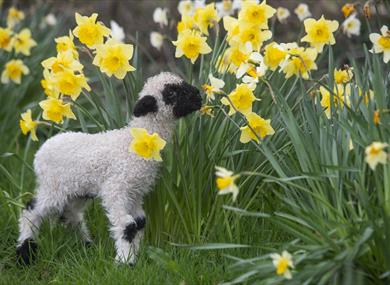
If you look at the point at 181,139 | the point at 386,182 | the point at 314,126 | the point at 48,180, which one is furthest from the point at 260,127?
the point at 48,180

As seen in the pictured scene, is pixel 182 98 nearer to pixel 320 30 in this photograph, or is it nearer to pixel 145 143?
pixel 145 143

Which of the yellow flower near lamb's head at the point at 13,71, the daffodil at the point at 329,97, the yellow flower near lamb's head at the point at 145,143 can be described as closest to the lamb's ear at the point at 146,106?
the yellow flower near lamb's head at the point at 145,143

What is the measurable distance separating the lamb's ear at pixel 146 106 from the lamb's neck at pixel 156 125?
0.04m

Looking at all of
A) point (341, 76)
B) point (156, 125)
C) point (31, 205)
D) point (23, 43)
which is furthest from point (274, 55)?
point (23, 43)

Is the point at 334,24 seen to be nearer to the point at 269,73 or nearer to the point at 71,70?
the point at 269,73

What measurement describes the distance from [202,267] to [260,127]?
66cm

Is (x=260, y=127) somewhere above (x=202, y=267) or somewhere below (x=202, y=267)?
above

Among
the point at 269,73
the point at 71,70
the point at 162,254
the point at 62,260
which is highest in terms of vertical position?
the point at 71,70

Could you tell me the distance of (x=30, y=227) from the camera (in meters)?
3.50

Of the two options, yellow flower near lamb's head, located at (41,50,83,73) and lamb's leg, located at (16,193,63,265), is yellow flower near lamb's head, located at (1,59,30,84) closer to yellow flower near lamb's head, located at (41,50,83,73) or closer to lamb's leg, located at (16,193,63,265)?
yellow flower near lamb's head, located at (41,50,83,73)

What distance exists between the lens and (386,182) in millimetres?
2875

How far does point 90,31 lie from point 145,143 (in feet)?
2.28

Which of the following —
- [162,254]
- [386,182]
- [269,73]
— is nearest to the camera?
A: [386,182]

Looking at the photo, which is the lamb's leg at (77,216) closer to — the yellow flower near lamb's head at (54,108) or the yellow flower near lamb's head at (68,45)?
the yellow flower near lamb's head at (54,108)
